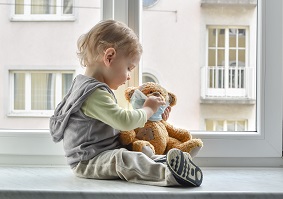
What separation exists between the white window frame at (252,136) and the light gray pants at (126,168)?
25 centimetres

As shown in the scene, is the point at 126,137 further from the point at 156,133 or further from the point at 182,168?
the point at 182,168

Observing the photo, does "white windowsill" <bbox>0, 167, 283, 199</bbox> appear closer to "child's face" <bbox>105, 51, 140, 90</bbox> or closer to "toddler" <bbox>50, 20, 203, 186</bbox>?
"toddler" <bbox>50, 20, 203, 186</bbox>

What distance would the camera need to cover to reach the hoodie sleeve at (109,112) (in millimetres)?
1329

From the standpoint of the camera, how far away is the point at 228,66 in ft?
5.41

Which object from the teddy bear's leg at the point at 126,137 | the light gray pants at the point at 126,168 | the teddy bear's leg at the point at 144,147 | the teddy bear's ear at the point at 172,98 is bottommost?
the light gray pants at the point at 126,168

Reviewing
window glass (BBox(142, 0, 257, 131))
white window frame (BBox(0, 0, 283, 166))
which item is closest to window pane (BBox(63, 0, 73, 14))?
white window frame (BBox(0, 0, 283, 166))

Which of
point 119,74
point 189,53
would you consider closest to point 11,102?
point 119,74

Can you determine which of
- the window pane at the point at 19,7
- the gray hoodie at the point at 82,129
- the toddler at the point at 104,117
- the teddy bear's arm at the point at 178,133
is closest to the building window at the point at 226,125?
the teddy bear's arm at the point at 178,133

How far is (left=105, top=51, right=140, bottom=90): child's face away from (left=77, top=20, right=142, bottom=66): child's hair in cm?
2

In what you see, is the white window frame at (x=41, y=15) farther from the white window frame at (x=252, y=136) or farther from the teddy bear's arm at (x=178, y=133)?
the teddy bear's arm at (x=178, y=133)

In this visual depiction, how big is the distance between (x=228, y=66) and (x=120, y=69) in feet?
1.33

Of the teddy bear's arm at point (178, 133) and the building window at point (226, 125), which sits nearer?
the teddy bear's arm at point (178, 133)

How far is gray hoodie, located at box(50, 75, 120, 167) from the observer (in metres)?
1.36

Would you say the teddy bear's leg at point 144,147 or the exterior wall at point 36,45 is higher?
the exterior wall at point 36,45
